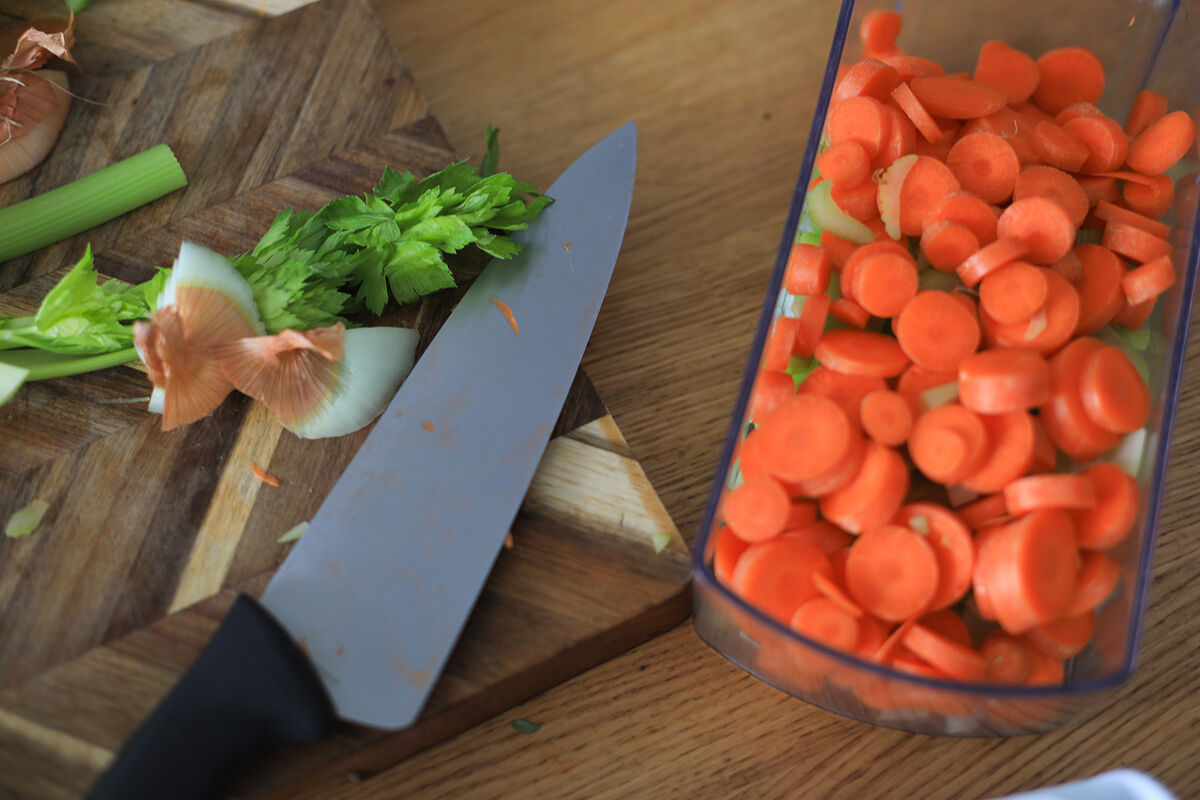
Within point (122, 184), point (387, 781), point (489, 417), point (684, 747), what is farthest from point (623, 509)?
point (122, 184)

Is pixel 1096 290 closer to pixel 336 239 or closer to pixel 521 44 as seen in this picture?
pixel 336 239

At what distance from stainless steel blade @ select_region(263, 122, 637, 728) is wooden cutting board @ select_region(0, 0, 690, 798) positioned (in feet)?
0.20

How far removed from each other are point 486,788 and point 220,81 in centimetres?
121

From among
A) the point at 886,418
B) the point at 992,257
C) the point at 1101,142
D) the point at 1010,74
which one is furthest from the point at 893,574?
the point at 1010,74

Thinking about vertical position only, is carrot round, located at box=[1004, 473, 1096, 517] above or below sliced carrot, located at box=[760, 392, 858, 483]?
below

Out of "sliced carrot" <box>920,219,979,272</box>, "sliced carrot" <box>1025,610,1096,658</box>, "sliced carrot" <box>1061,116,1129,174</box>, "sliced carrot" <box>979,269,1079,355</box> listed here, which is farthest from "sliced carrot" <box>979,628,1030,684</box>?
"sliced carrot" <box>1061,116,1129,174</box>

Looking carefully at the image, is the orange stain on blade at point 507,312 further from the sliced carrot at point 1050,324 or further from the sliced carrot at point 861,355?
the sliced carrot at point 1050,324

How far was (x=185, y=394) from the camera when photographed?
3.86 ft

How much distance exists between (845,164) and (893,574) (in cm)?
54

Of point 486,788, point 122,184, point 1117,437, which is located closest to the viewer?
point 1117,437

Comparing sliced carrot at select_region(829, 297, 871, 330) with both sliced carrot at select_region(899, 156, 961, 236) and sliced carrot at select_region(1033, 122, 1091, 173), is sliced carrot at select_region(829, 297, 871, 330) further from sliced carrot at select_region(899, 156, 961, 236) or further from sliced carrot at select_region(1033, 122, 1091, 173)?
sliced carrot at select_region(1033, 122, 1091, 173)

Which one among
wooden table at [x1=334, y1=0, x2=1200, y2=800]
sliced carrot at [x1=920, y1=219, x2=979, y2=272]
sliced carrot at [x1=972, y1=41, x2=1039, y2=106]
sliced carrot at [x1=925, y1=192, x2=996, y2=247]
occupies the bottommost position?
wooden table at [x1=334, y1=0, x2=1200, y2=800]

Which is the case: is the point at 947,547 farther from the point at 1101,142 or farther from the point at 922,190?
the point at 1101,142

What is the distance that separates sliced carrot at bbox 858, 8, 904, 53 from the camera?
1390mm
